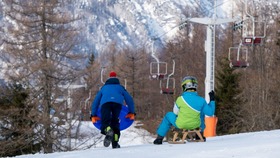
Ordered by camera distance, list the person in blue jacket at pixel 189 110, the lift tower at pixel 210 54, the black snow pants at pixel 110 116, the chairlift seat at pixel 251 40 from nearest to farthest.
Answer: the person in blue jacket at pixel 189 110 → the black snow pants at pixel 110 116 → the lift tower at pixel 210 54 → the chairlift seat at pixel 251 40

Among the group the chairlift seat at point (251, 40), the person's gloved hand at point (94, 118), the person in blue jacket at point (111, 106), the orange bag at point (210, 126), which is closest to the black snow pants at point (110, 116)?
the person in blue jacket at point (111, 106)

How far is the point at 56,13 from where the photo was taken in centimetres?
2262

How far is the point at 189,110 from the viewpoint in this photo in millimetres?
8211

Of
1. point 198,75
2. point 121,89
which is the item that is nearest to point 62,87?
point 121,89

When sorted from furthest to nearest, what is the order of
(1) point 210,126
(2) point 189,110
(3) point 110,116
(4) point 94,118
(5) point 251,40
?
(5) point 251,40 < (1) point 210,126 < (4) point 94,118 < (3) point 110,116 < (2) point 189,110

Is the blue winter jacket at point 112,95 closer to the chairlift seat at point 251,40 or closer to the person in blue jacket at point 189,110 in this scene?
the person in blue jacket at point 189,110

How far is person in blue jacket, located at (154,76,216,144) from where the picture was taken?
26.9 feet

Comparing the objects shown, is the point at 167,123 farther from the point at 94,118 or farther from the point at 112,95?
the point at 94,118

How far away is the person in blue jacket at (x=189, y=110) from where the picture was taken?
26.9ft

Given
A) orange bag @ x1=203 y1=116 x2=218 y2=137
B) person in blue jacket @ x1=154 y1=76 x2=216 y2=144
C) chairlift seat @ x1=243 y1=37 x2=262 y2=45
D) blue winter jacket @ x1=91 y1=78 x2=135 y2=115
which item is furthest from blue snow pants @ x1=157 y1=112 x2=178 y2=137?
chairlift seat @ x1=243 y1=37 x2=262 y2=45

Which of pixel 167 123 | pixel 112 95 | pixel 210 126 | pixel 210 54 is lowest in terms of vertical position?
pixel 210 126

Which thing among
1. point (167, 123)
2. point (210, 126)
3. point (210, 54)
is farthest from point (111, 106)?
point (210, 54)

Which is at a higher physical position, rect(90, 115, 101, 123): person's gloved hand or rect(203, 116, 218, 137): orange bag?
rect(90, 115, 101, 123): person's gloved hand

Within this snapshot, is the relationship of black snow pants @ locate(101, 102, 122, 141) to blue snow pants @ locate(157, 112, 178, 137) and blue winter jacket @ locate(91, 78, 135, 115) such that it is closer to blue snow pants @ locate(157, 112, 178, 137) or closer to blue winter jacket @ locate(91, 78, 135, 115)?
blue winter jacket @ locate(91, 78, 135, 115)
